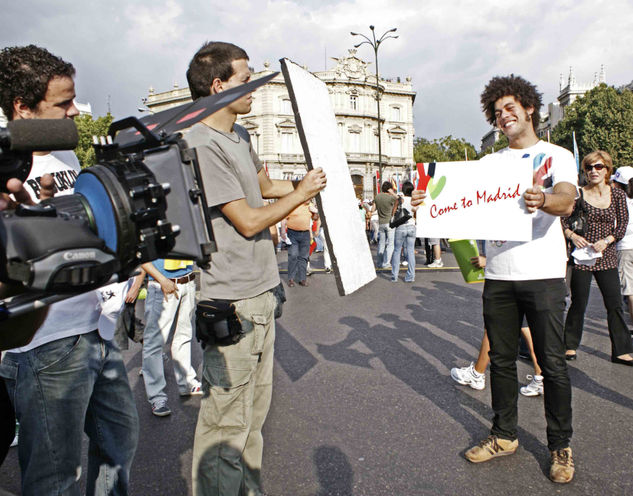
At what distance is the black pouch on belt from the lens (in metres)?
1.95

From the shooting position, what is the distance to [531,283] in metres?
2.72

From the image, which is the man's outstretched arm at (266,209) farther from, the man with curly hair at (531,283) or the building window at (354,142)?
the building window at (354,142)

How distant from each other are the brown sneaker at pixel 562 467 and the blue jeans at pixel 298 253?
6.71 meters

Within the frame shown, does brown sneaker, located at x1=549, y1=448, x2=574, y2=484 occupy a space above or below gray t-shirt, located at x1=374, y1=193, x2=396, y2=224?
below

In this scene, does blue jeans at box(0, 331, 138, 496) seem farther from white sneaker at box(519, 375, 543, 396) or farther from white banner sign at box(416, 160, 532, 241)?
white sneaker at box(519, 375, 543, 396)

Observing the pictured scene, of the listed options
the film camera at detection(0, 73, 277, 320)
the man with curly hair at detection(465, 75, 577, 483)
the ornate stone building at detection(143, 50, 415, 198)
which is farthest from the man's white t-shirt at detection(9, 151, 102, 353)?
the ornate stone building at detection(143, 50, 415, 198)

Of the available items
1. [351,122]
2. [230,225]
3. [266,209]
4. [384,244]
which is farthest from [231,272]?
[351,122]

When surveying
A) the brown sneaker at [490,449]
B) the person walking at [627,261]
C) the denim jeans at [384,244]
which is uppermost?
the person walking at [627,261]

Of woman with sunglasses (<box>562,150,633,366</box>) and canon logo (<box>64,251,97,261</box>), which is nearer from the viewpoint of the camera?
canon logo (<box>64,251,97,261</box>)

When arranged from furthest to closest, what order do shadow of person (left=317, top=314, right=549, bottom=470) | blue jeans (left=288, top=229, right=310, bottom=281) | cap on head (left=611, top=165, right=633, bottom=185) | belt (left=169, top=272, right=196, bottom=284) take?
blue jeans (left=288, top=229, right=310, bottom=281) < cap on head (left=611, top=165, right=633, bottom=185) < belt (left=169, top=272, right=196, bottom=284) < shadow of person (left=317, top=314, right=549, bottom=470)

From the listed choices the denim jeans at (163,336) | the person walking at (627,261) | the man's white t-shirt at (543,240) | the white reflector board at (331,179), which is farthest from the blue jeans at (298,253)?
the white reflector board at (331,179)

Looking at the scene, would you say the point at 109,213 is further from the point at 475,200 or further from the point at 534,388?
the point at 534,388

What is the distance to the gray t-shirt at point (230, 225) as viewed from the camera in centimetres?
192

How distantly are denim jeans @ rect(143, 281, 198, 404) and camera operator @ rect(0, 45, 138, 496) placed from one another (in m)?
1.72
